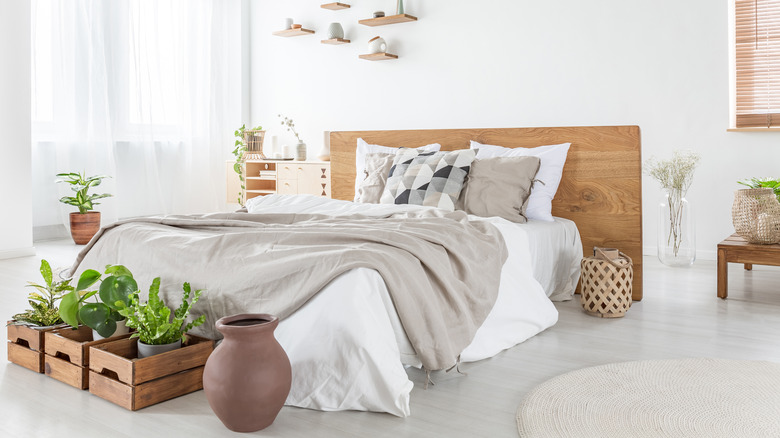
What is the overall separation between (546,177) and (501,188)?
317mm

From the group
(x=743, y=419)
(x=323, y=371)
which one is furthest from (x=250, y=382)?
(x=743, y=419)

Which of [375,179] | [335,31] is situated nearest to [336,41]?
[335,31]

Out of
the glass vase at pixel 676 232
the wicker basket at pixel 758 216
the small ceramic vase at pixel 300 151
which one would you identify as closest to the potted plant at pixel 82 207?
the small ceramic vase at pixel 300 151

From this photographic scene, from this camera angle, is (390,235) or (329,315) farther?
(390,235)

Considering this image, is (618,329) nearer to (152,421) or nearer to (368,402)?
(368,402)

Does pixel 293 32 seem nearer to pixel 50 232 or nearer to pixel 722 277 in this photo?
pixel 50 232

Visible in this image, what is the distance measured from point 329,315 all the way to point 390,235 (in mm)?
453

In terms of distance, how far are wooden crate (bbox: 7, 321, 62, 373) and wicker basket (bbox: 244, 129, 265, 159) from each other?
12.6 ft

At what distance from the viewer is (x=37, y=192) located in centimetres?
559

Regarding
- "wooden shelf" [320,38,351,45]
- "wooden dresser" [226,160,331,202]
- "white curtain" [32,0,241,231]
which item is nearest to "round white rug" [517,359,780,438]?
"wooden dresser" [226,160,331,202]

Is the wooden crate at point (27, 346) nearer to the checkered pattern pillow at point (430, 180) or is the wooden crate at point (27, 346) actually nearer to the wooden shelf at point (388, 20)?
the checkered pattern pillow at point (430, 180)

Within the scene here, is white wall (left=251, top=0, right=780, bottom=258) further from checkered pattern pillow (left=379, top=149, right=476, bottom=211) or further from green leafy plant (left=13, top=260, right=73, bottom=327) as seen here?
green leafy plant (left=13, top=260, right=73, bottom=327)

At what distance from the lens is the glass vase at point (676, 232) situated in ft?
14.1

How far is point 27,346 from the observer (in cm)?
246
